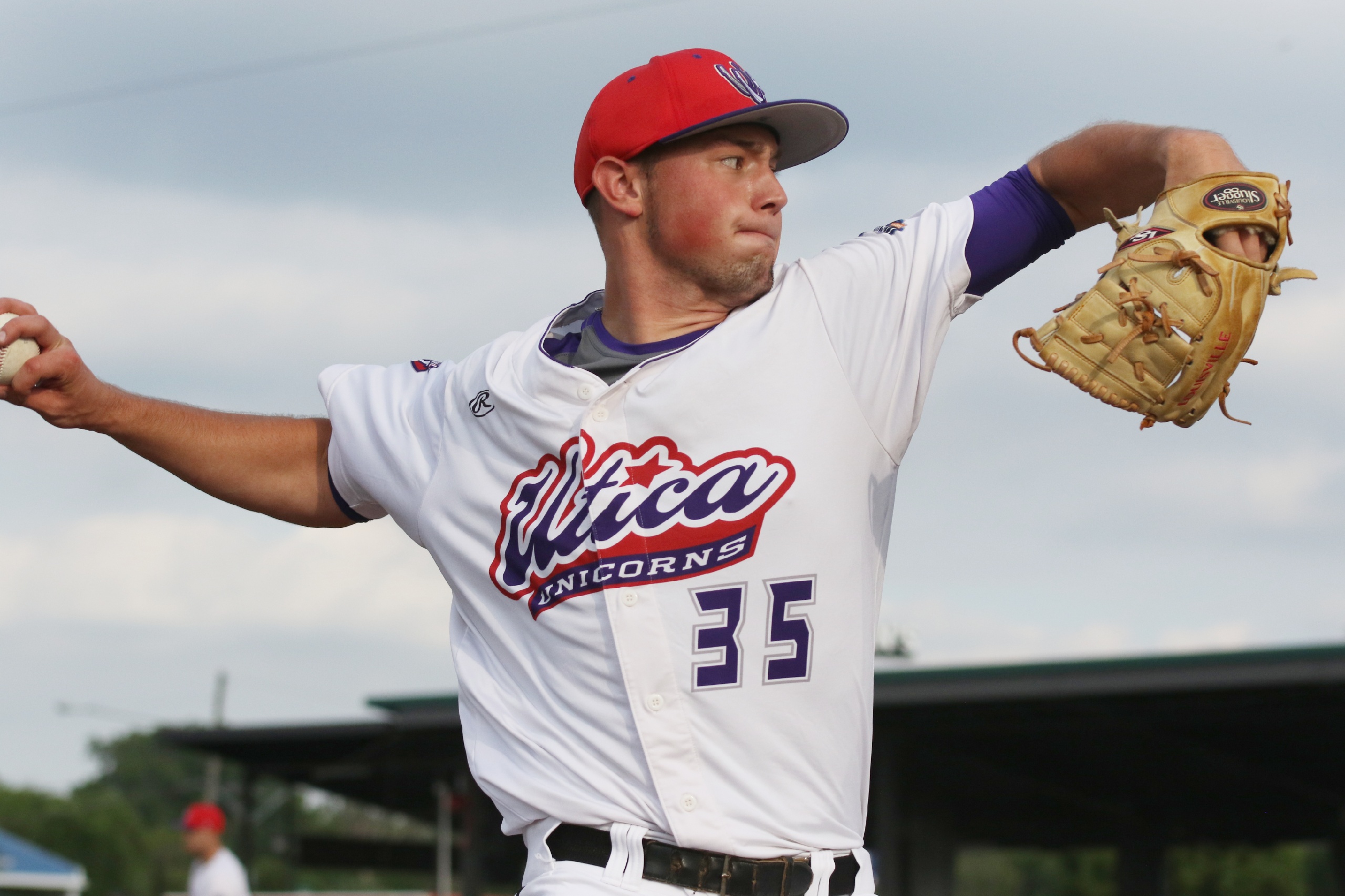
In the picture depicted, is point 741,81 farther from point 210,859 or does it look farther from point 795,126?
point 210,859

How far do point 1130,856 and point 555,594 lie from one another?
24797 mm

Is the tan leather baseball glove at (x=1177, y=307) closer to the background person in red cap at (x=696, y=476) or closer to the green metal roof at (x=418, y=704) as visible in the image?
the background person in red cap at (x=696, y=476)

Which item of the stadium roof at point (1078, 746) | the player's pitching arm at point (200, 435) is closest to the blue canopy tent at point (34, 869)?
the stadium roof at point (1078, 746)

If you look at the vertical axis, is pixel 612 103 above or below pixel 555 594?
above

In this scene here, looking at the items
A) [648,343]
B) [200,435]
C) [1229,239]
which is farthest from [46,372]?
[1229,239]

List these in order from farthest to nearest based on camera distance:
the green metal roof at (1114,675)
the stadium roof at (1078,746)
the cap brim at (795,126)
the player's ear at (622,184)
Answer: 1. the stadium roof at (1078,746)
2. the green metal roof at (1114,675)
3. the player's ear at (622,184)
4. the cap brim at (795,126)

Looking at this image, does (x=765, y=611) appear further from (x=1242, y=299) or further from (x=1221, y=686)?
(x=1221, y=686)

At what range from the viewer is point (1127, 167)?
2732mm

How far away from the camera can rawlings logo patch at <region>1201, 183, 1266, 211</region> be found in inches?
97.3

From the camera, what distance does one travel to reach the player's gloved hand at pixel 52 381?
2.94 metres

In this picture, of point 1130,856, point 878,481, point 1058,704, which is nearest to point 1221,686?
point 1058,704

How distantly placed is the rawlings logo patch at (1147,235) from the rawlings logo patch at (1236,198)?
3.2 inches

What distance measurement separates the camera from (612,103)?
3109mm

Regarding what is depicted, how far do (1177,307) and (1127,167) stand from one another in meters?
0.38
